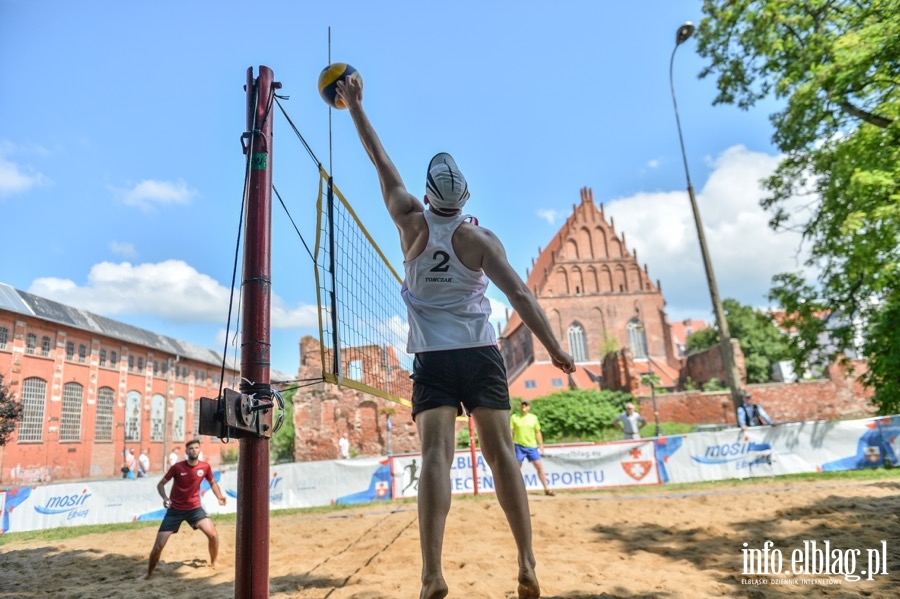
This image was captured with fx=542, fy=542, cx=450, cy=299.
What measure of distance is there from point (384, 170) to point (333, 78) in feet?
2.28

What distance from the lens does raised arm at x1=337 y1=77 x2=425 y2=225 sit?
2531 millimetres

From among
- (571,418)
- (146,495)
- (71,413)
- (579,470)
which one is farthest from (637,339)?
(146,495)

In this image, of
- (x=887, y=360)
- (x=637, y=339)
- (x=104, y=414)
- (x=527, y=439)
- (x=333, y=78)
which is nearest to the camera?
(x=333, y=78)

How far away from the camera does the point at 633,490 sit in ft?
36.9

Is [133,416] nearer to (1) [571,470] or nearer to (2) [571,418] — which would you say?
(2) [571,418]

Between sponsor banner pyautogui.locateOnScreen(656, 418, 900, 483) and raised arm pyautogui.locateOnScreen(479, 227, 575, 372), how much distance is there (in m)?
11.3

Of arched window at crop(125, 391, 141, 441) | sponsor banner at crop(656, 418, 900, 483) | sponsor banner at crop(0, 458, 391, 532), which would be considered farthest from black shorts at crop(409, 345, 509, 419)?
arched window at crop(125, 391, 141, 441)

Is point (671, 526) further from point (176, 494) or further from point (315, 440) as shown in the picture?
point (315, 440)

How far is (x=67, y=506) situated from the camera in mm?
12531

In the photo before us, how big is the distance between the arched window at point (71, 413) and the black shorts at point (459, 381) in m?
37.8

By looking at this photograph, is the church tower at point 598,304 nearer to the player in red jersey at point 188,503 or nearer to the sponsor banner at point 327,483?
the sponsor banner at point 327,483

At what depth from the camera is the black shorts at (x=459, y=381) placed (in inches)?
93.0

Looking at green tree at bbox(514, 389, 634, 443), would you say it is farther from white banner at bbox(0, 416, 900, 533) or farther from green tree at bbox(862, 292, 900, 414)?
green tree at bbox(862, 292, 900, 414)

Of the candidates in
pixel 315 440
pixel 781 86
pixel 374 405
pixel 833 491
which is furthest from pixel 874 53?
pixel 315 440
